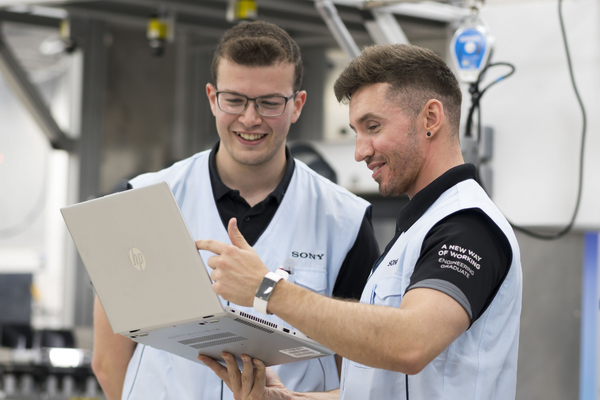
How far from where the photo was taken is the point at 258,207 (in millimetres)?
1719

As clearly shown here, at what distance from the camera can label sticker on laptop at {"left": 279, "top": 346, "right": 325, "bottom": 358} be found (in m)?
1.34

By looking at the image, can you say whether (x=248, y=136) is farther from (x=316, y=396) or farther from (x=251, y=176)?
(x=316, y=396)

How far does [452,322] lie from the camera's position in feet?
3.40

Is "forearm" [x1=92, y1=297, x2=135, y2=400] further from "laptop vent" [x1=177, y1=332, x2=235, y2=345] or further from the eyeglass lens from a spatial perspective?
the eyeglass lens

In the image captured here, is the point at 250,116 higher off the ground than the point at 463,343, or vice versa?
the point at 250,116

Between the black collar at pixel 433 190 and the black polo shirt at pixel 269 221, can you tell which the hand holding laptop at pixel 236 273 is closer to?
the black collar at pixel 433 190

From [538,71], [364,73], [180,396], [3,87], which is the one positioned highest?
[3,87]

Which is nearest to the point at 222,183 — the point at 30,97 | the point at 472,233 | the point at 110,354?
the point at 110,354

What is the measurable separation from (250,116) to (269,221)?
0.88 ft

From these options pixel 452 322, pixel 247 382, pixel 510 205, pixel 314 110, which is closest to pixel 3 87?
pixel 314 110

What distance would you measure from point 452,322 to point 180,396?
0.81 metres

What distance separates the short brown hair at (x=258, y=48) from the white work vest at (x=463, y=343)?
0.62 metres

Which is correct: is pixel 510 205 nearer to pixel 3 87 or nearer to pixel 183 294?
pixel 183 294

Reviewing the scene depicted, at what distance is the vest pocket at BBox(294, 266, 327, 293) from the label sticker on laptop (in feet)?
0.97
